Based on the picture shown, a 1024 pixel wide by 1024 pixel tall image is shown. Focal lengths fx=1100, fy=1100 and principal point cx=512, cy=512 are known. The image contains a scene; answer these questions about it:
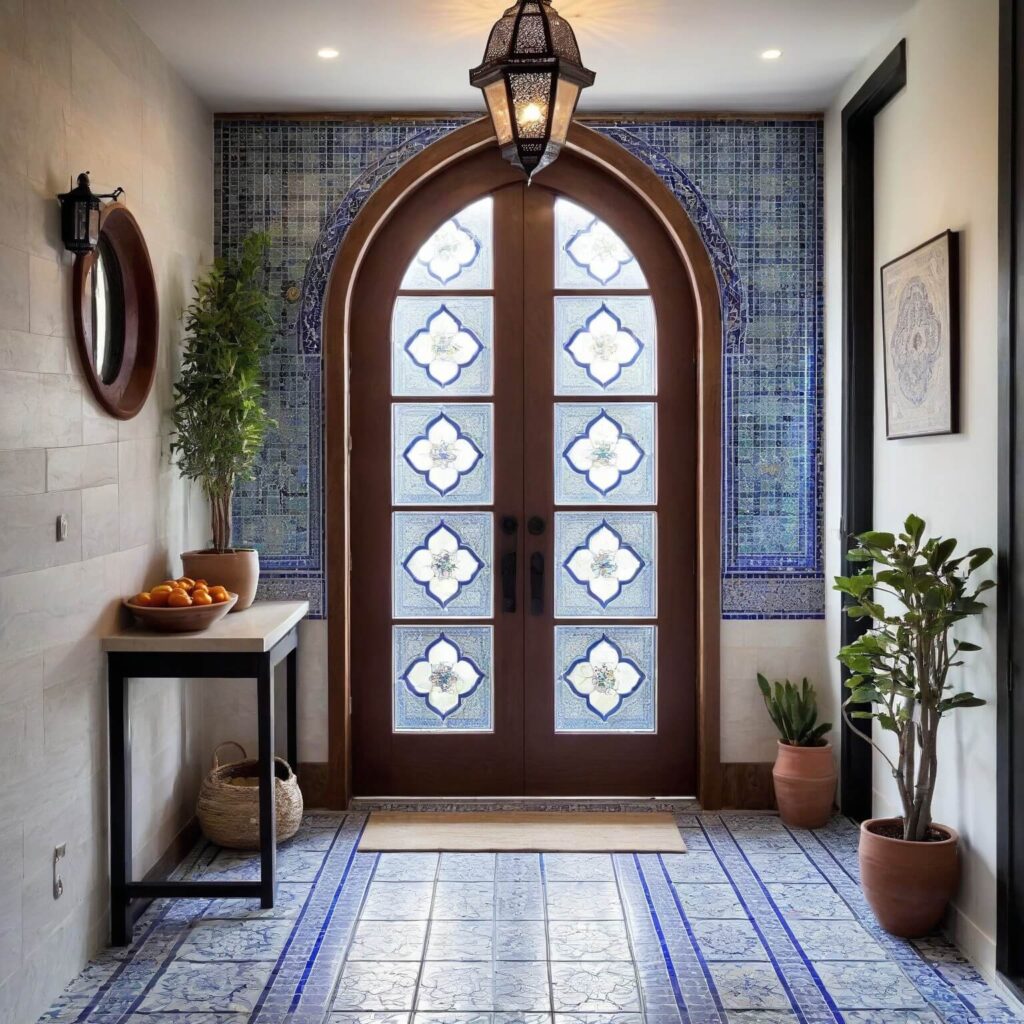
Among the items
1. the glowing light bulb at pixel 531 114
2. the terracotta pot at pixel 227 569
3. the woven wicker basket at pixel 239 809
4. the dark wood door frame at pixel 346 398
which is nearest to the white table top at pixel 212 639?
the terracotta pot at pixel 227 569

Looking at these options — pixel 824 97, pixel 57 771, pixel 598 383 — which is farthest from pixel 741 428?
pixel 57 771

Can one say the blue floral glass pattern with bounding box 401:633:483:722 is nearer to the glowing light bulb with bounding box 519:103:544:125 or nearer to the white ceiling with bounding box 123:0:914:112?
Result: the white ceiling with bounding box 123:0:914:112

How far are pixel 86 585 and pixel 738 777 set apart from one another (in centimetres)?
262

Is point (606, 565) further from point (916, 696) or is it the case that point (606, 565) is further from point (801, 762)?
point (916, 696)

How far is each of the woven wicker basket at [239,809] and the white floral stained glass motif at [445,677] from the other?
2.12 feet

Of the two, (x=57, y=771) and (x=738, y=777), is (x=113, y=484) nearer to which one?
(x=57, y=771)

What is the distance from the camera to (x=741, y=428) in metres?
4.36

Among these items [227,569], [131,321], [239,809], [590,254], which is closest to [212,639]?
[227,569]

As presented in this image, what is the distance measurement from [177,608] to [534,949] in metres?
1.44

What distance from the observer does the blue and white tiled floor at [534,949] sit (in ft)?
9.09

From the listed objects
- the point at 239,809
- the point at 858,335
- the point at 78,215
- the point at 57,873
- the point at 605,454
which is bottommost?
the point at 239,809

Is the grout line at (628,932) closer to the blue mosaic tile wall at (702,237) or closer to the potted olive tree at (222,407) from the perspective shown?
the blue mosaic tile wall at (702,237)

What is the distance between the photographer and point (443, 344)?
4453 mm

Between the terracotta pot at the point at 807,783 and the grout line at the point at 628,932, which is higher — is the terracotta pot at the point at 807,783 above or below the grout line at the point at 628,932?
above
